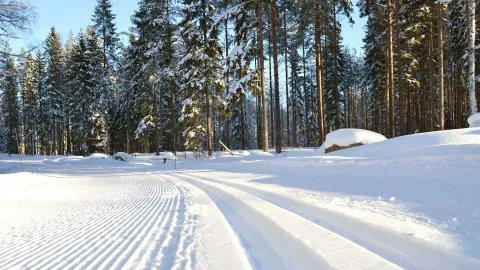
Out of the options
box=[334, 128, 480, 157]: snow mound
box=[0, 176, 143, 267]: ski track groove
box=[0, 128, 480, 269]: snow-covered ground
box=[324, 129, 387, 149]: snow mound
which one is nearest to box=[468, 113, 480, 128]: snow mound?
box=[334, 128, 480, 157]: snow mound

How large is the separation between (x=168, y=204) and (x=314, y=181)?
3.77 m

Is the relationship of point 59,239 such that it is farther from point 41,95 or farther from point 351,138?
point 41,95

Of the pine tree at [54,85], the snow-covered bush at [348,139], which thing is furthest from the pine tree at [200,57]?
the pine tree at [54,85]

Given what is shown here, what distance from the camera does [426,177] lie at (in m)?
5.97

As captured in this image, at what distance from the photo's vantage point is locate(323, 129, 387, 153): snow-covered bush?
43.6 feet

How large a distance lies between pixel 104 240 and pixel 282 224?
2.33 meters

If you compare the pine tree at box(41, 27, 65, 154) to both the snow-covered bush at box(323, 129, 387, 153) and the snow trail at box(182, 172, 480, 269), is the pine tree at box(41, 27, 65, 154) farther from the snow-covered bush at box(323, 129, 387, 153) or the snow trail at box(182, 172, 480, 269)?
the snow trail at box(182, 172, 480, 269)

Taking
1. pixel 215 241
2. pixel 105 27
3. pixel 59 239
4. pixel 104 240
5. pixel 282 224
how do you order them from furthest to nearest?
pixel 105 27
pixel 282 224
pixel 59 239
pixel 104 240
pixel 215 241

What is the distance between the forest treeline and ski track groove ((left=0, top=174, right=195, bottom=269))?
37.7ft

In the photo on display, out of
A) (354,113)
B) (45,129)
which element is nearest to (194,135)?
(45,129)

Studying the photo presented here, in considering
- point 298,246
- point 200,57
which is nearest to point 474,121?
point 298,246

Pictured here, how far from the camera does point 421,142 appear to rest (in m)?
9.27

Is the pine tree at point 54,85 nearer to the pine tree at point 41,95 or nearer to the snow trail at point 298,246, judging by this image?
the pine tree at point 41,95

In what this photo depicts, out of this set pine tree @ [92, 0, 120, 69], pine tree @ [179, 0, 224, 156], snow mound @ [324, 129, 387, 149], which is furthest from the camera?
pine tree @ [92, 0, 120, 69]
